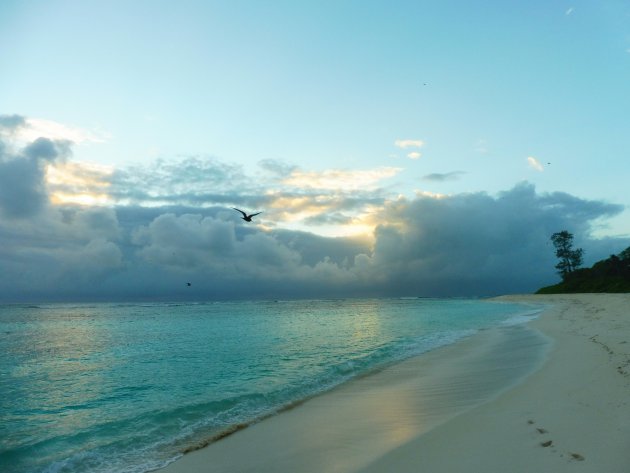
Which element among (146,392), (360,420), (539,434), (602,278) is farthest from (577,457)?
(602,278)

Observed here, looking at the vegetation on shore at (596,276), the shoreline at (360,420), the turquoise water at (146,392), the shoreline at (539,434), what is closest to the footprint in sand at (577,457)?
the shoreline at (539,434)

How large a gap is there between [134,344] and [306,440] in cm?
2904

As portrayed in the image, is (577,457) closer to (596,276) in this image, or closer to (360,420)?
(360,420)

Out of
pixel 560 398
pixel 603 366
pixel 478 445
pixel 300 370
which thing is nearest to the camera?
pixel 478 445

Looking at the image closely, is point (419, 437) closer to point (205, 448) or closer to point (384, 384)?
point (205, 448)

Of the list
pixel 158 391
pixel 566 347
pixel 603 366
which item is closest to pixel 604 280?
pixel 566 347

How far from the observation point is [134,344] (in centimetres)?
3359

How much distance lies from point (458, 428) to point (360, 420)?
8.68ft

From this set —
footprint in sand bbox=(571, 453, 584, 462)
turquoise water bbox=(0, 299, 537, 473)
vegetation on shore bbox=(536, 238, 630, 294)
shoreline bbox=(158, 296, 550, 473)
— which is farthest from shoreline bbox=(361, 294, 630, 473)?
vegetation on shore bbox=(536, 238, 630, 294)

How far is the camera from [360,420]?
1034cm

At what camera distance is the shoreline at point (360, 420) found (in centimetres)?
789

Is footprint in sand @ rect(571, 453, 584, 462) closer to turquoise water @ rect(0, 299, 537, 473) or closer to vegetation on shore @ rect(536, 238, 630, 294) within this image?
turquoise water @ rect(0, 299, 537, 473)

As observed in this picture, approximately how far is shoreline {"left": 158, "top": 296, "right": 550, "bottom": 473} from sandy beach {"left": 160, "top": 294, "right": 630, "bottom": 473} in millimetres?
32

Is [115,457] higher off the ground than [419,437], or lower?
lower
